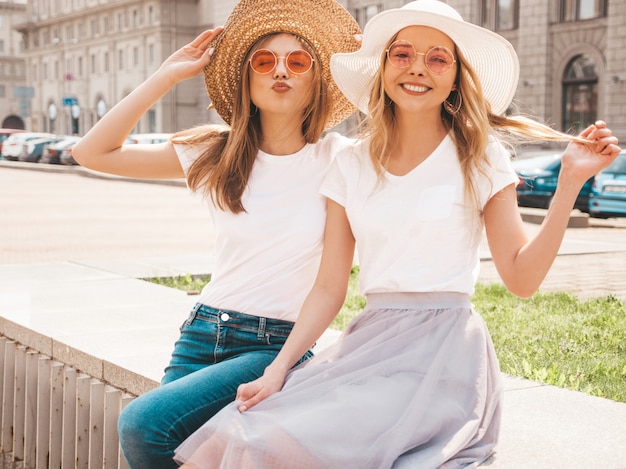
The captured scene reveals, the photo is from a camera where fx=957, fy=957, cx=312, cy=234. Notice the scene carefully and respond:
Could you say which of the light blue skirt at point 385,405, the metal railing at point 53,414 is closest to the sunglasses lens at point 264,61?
the light blue skirt at point 385,405

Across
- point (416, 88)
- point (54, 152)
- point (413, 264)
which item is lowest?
point (54, 152)

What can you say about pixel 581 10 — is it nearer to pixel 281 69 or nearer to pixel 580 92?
pixel 580 92

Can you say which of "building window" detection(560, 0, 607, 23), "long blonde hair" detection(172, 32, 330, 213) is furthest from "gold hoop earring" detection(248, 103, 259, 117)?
"building window" detection(560, 0, 607, 23)

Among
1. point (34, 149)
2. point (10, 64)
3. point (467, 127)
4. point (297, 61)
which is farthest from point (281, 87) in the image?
point (10, 64)

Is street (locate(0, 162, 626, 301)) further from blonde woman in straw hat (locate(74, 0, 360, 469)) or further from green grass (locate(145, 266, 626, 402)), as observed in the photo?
blonde woman in straw hat (locate(74, 0, 360, 469))

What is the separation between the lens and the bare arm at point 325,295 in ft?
9.45

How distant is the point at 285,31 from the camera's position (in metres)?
3.43

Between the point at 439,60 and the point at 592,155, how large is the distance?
0.55 m

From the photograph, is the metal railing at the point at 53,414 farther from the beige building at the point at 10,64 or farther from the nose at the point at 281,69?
the beige building at the point at 10,64

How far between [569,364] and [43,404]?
8.98 feet

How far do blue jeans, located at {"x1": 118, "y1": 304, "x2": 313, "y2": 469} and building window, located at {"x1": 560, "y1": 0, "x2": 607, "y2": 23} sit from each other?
35021 mm

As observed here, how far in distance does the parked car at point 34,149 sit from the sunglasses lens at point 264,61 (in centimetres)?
4627

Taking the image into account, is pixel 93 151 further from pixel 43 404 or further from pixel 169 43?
pixel 169 43

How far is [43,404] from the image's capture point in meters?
4.73
